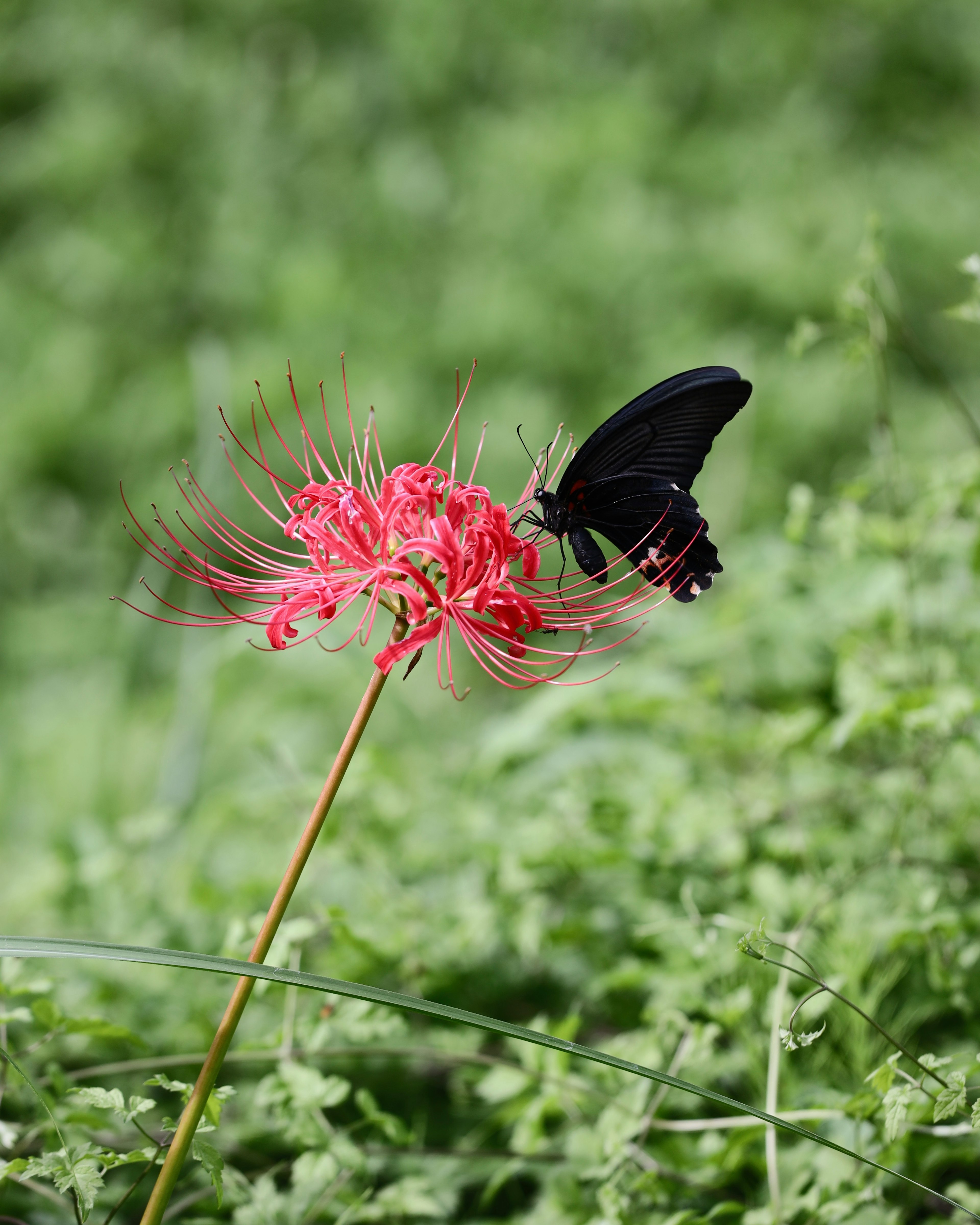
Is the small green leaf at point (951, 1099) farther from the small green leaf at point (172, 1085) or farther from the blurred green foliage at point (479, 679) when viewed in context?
the small green leaf at point (172, 1085)

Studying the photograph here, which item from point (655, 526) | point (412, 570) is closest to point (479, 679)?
point (655, 526)

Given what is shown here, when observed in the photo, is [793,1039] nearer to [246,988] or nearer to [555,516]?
[246,988]

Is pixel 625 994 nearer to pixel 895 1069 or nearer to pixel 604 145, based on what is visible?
pixel 895 1069

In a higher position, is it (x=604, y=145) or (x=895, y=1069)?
(x=604, y=145)

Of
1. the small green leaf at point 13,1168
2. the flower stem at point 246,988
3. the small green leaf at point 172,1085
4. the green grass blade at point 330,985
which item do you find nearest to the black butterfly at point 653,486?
the flower stem at point 246,988

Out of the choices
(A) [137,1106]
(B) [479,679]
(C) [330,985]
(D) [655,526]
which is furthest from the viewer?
(B) [479,679]

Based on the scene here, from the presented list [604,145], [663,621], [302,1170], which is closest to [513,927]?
[302,1170]
